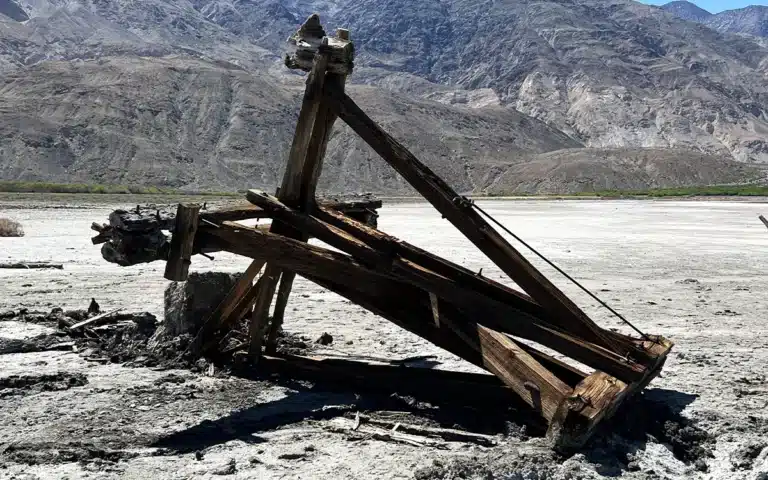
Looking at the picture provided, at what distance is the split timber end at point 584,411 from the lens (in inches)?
204

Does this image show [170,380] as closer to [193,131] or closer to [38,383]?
[38,383]

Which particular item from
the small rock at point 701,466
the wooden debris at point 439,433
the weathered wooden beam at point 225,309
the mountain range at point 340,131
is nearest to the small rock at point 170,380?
the weathered wooden beam at point 225,309

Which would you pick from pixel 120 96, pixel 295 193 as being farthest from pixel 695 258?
pixel 120 96

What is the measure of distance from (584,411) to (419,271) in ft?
5.26

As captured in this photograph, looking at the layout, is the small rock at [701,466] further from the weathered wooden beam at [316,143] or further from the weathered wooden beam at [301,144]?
the weathered wooden beam at [301,144]

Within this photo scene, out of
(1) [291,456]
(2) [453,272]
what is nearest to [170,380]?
(1) [291,456]

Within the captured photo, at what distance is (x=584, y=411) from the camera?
5.18 m

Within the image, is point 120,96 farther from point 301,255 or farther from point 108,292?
point 301,255

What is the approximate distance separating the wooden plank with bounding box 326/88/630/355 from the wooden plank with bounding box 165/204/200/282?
1487mm

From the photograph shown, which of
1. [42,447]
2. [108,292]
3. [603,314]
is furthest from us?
Result: [108,292]

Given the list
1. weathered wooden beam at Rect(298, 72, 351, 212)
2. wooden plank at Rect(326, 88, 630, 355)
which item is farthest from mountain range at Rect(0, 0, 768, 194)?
wooden plank at Rect(326, 88, 630, 355)

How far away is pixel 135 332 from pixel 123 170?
88.1 metres

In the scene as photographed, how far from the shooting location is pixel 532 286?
19.0 ft

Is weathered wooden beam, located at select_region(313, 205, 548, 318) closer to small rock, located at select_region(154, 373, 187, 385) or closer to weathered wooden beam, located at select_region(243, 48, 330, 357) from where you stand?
weathered wooden beam, located at select_region(243, 48, 330, 357)
